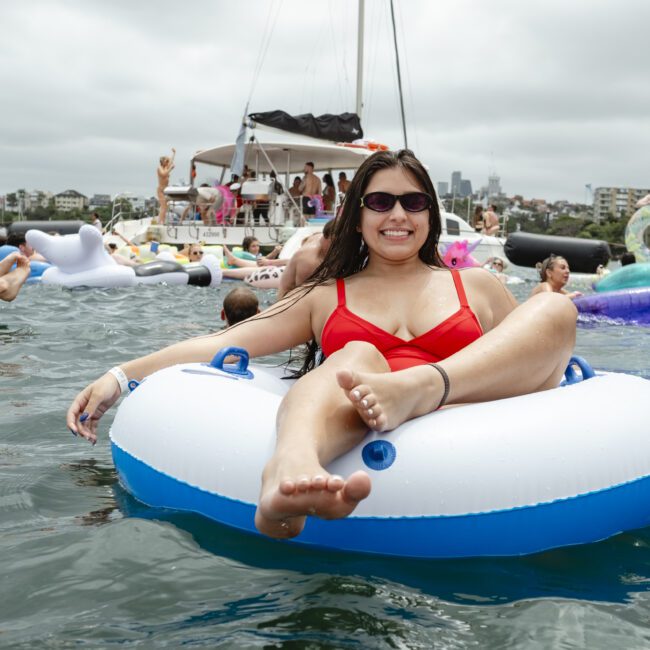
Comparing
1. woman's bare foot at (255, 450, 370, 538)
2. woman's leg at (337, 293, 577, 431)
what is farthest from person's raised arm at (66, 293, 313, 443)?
woman's bare foot at (255, 450, 370, 538)

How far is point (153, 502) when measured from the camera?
2551 millimetres

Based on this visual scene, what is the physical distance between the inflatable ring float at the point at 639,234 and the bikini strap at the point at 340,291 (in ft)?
34.9

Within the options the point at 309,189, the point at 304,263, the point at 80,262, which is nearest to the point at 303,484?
the point at 304,263

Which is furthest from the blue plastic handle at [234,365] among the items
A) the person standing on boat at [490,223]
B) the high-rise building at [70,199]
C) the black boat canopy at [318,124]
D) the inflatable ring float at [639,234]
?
the high-rise building at [70,199]

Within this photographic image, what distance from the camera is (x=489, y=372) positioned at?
7.79ft

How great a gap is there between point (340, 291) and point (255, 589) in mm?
1141

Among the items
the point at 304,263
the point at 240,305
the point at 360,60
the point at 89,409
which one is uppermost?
the point at 360,60

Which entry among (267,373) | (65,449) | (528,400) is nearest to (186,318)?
(65,449)

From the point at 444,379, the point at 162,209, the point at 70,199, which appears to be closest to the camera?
the point at 444,379

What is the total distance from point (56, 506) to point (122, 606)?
0.94 metres

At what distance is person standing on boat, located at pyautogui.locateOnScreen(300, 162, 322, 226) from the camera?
1759 cm

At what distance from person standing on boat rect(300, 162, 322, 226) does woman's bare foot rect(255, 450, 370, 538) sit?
15848 mm

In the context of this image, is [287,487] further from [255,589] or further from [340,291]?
[340,291]

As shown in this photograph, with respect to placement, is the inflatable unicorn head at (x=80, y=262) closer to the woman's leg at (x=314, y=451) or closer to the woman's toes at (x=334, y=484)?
the woman's leg at (x=314, y=451)
